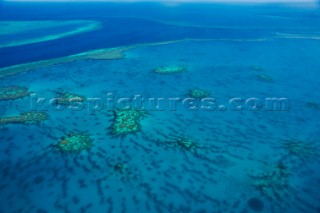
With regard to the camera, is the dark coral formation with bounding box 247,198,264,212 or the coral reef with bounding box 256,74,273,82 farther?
the coral reef with bounding box 256,74,273,82

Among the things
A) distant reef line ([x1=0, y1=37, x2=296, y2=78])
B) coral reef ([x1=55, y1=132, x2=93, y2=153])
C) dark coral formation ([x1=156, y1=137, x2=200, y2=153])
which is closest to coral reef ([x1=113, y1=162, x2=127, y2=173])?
coral reef ([x1=55, y1=132, x2=93, y2=153])

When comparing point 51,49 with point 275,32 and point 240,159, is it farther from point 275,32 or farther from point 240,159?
point 275,32

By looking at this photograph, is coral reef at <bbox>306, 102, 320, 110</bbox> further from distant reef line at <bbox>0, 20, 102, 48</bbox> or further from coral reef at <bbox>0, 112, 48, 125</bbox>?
distant reef line at <bbox>0, 20, 102, 48</bbox>

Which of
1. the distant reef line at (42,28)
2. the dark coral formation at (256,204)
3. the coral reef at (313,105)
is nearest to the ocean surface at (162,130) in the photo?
the dark coral formation at (256,204)

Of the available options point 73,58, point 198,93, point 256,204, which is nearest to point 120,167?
point 256,204

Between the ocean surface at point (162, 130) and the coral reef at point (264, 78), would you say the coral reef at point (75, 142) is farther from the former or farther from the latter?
the coral reef at point (264, 78)

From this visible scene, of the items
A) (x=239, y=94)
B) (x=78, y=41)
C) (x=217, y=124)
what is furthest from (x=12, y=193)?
(x=78, y=41)
